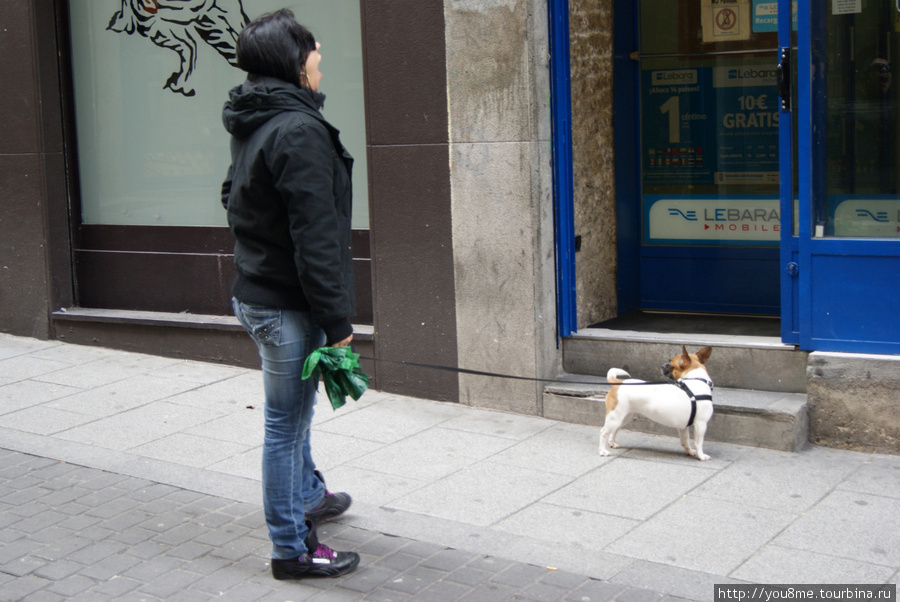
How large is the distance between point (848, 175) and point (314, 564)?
3557 millimetres

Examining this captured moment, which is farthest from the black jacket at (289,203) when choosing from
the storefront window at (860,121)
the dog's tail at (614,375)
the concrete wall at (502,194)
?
the storefront window at (860,121)

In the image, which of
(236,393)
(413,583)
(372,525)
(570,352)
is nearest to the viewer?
(413,583)

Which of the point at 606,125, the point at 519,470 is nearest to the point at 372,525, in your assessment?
the point at 519,470

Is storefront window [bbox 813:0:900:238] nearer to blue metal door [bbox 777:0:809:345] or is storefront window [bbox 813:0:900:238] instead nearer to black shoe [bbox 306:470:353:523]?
blue metal door [bbox 777:0:809:345]

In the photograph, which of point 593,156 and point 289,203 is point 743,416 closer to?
point 593,156

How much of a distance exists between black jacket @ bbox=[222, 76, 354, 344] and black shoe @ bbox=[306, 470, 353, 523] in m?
1.12

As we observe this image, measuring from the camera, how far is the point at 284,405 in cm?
389

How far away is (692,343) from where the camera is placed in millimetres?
5961

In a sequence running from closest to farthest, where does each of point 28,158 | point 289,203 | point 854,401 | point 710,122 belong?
point 289,203
point 854,401
point 710,122
point 28,158

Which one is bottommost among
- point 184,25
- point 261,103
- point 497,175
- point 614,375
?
point 614,375

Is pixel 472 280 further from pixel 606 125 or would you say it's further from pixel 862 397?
pixel 862 397

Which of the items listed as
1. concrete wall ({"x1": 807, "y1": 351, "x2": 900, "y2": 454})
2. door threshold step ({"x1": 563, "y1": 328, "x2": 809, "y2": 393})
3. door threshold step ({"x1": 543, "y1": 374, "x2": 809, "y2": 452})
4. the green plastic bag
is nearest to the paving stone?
the green plastic bag

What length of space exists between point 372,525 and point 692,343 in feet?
7.91

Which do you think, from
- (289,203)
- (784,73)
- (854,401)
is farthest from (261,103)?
(854,401)
